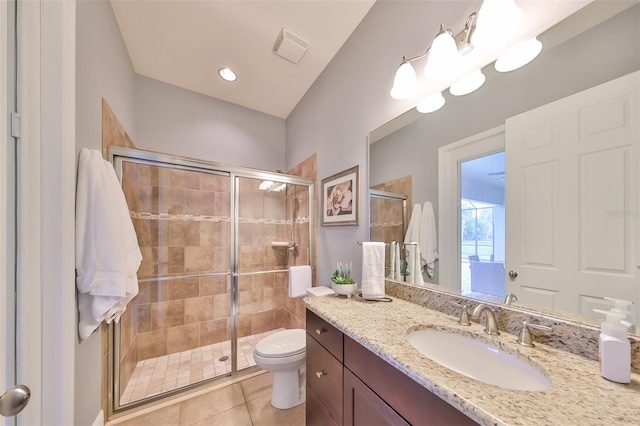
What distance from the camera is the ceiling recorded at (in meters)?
1.50

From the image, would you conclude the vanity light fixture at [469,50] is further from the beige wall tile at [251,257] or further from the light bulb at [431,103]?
the beige wall tile at [251,257]

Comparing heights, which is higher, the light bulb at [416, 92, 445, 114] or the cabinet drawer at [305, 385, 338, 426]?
the light bulb at [416, 92, 445, 114]

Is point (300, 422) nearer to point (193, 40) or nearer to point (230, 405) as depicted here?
point (230, 405)

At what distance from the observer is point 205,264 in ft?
7.59

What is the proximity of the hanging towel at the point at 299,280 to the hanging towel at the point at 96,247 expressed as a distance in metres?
1.21

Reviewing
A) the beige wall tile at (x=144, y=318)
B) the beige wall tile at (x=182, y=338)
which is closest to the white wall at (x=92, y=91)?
the beige wall tile at (x=144, y=318)

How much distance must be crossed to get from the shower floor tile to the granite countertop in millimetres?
1726

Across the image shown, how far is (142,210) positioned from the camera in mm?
2080

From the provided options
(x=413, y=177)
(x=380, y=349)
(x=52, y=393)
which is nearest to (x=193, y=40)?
(x=413, y=177)

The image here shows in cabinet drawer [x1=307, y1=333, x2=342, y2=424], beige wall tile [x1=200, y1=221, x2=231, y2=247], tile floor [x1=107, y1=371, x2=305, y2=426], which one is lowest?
tile floor [x1=107, y1=371, x2=305, y2=426]

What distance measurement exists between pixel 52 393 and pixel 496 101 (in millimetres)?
2065

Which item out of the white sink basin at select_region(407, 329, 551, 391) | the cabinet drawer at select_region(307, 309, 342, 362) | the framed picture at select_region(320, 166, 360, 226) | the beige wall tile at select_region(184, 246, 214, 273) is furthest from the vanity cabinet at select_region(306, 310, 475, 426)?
the beige wall tile at select_region(184, 246, 214, 273)

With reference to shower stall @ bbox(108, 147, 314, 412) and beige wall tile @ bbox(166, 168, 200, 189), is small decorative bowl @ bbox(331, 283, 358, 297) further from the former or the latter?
beige wall tile @ bbox(166, 168, 200, 189)

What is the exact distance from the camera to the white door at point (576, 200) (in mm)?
632
